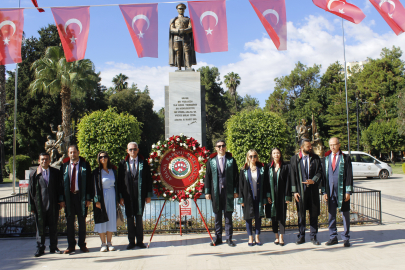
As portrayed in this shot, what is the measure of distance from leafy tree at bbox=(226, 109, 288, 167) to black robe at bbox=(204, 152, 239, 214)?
13064 mm

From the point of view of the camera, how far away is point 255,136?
771 inches

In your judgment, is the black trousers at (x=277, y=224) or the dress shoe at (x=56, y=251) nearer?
the dress shoe at (x=56, y=251)

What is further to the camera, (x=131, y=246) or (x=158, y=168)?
(x=158, y=168)

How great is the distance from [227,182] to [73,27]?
218 inches

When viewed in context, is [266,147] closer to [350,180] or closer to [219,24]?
[219,24]

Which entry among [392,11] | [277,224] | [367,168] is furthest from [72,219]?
[367,168]

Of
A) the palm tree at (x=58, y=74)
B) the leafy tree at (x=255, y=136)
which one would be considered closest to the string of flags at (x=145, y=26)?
the leafy tree at (x=255, y=136)

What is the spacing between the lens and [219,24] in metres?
8.41

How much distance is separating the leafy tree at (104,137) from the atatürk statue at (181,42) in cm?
910

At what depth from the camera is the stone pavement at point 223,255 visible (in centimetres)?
518

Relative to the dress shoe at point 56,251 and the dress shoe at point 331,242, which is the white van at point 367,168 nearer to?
the dress shoe at point 331,242

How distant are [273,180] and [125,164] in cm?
286

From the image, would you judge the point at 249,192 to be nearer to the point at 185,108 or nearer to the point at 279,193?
the point at 279,193

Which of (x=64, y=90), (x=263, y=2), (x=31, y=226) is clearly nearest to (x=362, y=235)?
(x=263, y=2)
